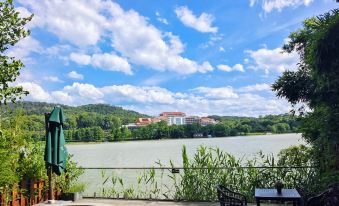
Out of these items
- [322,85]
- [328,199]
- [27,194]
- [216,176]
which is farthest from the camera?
[216,176]

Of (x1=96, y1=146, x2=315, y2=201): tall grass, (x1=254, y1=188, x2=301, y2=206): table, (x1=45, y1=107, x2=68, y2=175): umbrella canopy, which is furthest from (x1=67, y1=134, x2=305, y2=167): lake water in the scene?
(x1=45, y1=107, x2=68, y2=175): umbrella canopy

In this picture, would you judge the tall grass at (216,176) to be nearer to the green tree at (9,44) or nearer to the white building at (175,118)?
the green tree at (9,44)

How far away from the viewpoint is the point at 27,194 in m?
7.02

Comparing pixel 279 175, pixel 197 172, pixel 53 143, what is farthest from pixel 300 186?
pixel 53 143

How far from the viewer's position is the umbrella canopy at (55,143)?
636 centimetres

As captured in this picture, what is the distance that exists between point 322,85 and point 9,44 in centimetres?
496

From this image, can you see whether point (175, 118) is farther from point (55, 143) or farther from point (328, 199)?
point (328, 199)

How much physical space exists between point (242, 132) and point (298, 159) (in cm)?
3355

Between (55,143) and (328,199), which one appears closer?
(328,199)

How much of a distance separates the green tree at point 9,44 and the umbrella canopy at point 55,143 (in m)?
0.70

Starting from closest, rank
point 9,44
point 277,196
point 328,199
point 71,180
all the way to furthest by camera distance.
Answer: point 328,199, point 277,196, point 9,44, point 71,180

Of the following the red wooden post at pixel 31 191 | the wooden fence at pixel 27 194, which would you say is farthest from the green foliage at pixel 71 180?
the red wooden post at pixel 31 191

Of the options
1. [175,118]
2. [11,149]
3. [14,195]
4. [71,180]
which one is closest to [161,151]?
[71,180]

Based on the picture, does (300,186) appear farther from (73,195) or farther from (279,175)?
(73,195)
